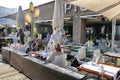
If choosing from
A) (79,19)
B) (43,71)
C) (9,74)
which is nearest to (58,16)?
(43,71)

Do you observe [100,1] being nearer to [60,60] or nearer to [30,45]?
[60,60]

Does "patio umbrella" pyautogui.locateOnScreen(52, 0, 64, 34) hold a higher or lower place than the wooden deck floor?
higher

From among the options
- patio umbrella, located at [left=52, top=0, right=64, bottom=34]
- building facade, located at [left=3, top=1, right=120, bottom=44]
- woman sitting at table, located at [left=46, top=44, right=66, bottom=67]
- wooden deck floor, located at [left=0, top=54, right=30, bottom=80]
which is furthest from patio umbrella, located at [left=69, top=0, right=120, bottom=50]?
building facade, located at [left=3, top=1, right=120, bottom=44]

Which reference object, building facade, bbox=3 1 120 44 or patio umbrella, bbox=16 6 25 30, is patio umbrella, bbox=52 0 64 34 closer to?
A: patio umbrella, bbox=16 6 25 30

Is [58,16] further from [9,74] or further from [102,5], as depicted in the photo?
[9,74]

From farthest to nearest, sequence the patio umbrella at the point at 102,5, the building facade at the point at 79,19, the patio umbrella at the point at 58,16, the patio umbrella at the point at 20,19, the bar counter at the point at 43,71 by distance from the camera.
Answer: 1. the building facade at the point at 79,19
2. the patio umbrella at the point at 20,19
3. the patio umbrella at the point at 58,16
4. the patio umbrella at the point at 102,5
5. the bar counter at the point at 43,71

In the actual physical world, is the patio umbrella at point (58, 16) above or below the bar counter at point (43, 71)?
above

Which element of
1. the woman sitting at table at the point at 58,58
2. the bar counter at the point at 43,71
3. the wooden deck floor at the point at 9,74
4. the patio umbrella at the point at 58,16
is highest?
the patio umbrella at the point at 58,16

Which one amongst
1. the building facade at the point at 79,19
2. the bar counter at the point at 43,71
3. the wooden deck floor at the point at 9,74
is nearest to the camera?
the bar counter at the point at 43,71

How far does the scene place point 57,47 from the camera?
145 inches

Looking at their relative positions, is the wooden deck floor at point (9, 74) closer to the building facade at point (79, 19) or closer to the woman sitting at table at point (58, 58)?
the woman sitting at table at point (58, 58)

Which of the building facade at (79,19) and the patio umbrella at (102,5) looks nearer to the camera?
the patio umbrella at (102,5)

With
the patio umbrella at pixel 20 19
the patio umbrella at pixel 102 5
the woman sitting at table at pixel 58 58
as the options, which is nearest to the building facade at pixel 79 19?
the patio umbrella at pixel 20 19

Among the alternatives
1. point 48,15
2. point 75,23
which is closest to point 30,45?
point 75,23
